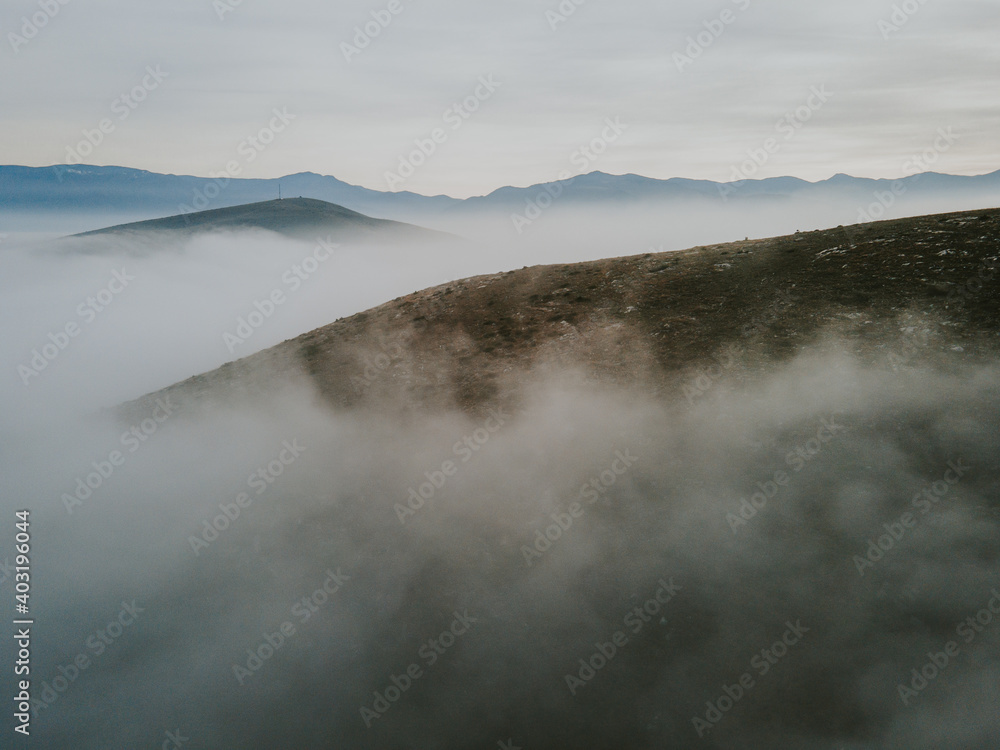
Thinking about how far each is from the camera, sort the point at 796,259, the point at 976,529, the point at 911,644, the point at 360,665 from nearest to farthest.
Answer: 1. the point at 911,644
2. the point at 976,529
3. the point at 360,665
4. the point at 796,259

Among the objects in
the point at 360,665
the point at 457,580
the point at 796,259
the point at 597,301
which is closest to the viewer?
the point at 360,665

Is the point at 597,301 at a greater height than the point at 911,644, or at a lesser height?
greater

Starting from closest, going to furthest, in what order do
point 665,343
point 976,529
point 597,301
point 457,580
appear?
point 976,529
point 457,580
point 665,343
point 597,301

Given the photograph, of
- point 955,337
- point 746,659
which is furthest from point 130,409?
point 955,337

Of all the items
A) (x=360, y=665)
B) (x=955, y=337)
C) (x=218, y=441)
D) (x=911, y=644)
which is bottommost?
(x=360, y=665)

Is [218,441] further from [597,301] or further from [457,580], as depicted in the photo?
[597,301]

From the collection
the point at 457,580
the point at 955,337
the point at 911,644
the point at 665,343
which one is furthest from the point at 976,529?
the point at 457,580

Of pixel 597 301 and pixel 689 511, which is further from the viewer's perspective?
pixel 597 301

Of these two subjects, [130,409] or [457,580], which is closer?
[457,580]

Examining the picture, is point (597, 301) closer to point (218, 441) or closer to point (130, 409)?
point (218, 441)
